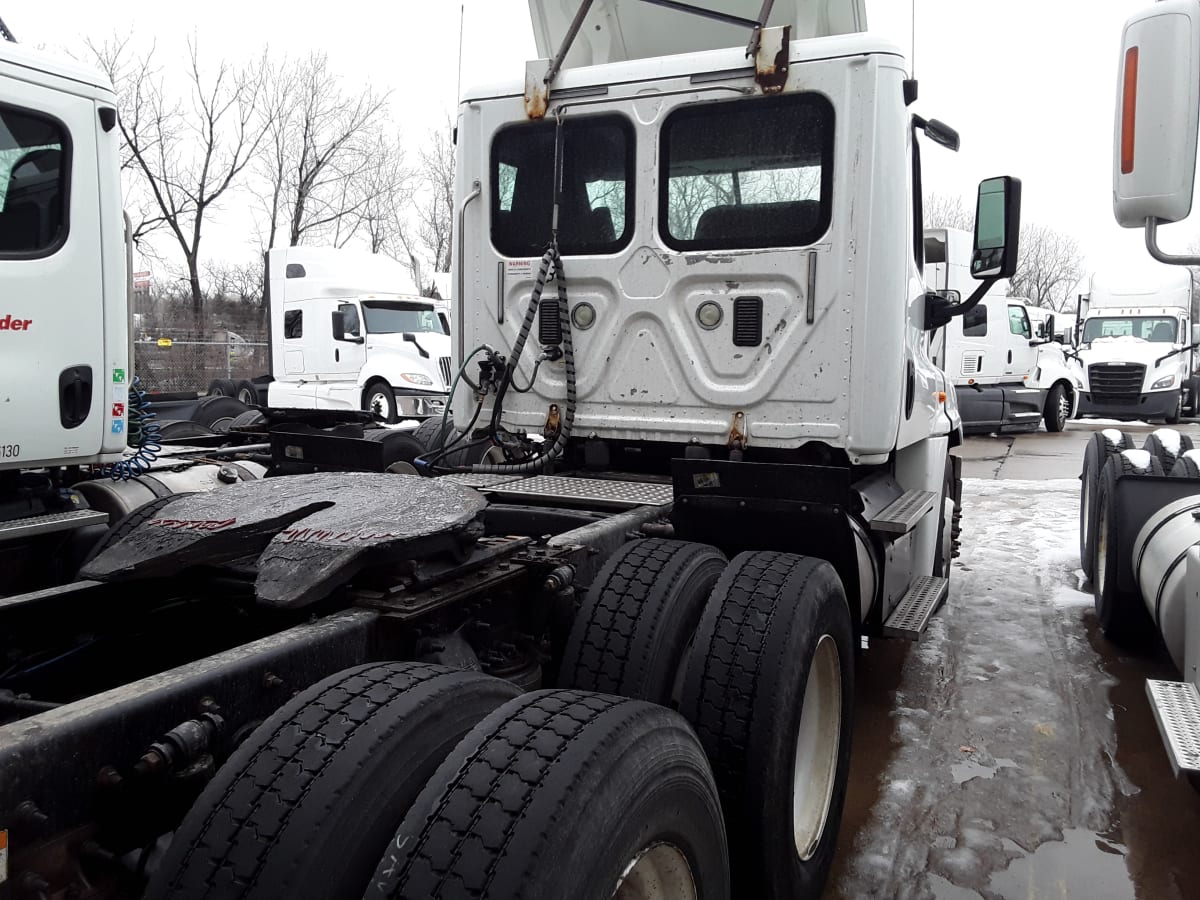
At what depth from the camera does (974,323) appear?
583cm

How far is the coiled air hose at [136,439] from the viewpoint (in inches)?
187

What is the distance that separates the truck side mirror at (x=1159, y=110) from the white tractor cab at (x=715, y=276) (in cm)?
133

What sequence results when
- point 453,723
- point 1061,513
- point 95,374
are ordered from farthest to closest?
point 1061,513 < point 95,374 < point 453,723

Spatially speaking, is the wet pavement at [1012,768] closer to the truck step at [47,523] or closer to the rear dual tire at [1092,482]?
the rear dual tire at [1092,482]

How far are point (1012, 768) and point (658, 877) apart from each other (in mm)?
A: 2776

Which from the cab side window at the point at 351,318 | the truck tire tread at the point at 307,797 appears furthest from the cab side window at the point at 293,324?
the truck tire tread at the point at 307,797

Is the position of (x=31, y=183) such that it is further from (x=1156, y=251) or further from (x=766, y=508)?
(x=1156, y=251)

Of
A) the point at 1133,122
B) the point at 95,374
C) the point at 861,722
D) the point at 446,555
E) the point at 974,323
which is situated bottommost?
the point at 861,722

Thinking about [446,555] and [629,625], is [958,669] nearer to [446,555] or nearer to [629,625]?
[629,625]

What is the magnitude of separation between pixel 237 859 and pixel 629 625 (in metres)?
1.41

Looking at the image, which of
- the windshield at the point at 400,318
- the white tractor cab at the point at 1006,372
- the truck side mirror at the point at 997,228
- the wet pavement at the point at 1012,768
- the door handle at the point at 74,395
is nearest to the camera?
the wet pavement at the point at 1012,768

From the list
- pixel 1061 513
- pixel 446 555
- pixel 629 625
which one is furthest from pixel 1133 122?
pixel 1061 513

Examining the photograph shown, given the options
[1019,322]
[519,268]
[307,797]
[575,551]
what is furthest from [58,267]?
[1019,322]

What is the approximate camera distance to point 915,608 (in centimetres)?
463
